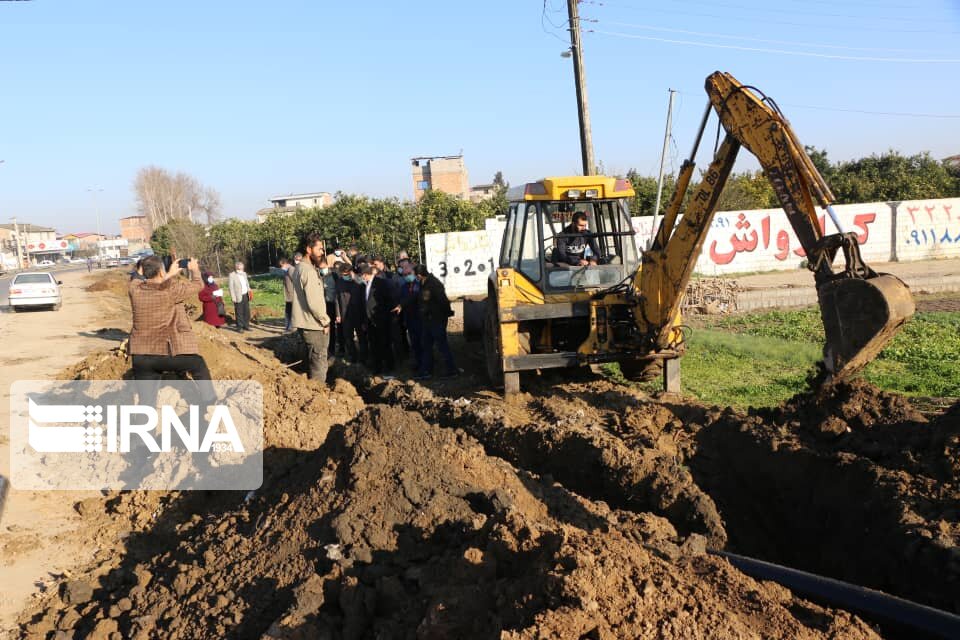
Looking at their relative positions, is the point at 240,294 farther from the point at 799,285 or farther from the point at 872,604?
the point at 872,604

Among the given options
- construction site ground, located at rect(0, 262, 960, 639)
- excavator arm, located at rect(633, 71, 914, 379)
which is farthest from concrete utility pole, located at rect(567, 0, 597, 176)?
construction site ground, located at rect(0, 262, 960, 639)

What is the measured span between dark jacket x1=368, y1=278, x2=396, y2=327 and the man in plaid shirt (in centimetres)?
507

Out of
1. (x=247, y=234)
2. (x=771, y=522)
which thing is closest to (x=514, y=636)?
(x=771, y=522)

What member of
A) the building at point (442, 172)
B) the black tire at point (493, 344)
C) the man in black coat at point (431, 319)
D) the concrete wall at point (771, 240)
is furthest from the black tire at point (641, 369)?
the building at point (442, 172)

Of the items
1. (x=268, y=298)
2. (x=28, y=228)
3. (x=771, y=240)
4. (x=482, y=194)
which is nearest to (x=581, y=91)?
(x=771, y=240)

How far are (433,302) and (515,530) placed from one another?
768 centimetres

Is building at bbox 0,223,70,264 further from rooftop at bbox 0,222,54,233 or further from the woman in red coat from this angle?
the woman in red coat

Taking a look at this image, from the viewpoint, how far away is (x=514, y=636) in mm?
2869

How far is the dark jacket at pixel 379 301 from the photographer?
12375 millimetres

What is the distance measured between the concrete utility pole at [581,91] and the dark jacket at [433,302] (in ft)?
23.9

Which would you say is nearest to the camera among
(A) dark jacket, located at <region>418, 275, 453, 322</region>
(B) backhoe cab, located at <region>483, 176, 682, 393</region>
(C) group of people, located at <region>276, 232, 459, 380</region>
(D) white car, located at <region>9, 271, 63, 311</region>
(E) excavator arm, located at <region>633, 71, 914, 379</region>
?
(E) excavator arm, located at <region>633, 71, 914, 379</region>

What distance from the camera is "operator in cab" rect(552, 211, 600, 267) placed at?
31.3ft

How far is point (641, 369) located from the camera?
10.1m

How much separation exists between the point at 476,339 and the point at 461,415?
5.50m
